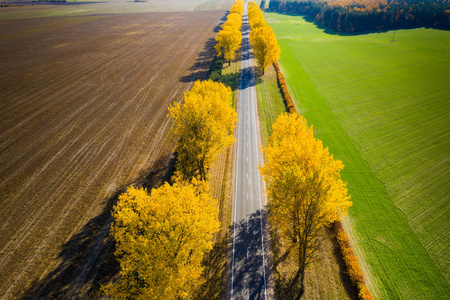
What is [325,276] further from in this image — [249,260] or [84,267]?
[84,267]

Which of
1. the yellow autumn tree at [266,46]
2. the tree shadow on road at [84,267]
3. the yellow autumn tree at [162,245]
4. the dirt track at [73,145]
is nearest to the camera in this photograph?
the yellow autumn tree at [162,245]

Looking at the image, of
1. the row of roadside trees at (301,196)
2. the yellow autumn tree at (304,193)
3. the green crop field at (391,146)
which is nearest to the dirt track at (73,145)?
the row of roadside trees at (301,196)

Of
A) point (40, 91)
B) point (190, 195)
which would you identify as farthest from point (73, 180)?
point (40, 91)

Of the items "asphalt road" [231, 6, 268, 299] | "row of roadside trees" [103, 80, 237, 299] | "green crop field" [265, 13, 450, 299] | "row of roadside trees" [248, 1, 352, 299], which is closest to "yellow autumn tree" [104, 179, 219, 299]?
"row of roadside trees" [103, 80, 237, 299]

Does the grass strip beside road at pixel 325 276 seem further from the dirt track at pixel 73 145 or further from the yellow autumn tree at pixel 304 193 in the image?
the dirt track at pixel 73 145

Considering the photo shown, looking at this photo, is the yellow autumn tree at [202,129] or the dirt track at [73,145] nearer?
the dirt track at [73,145]

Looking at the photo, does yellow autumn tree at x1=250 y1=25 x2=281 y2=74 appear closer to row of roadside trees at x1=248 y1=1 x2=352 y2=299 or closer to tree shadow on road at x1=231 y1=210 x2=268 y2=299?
row of roadside trees at x1=248 y1=1 x2=352 y2=299
